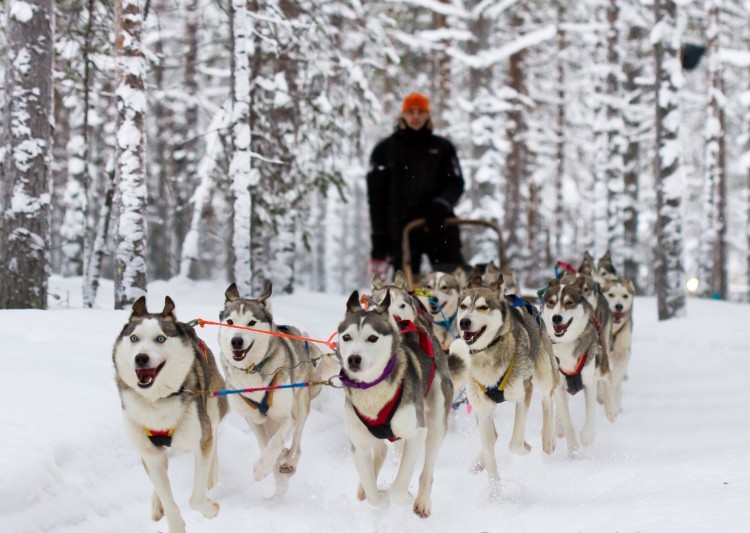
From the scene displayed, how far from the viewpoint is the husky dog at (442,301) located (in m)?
6.50

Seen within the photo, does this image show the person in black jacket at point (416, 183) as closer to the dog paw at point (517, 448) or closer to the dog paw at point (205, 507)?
the dog paw at point (517, 448)

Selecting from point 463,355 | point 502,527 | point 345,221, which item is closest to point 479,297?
point 463,355

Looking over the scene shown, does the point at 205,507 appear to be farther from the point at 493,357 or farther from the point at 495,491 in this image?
the point at 493,357

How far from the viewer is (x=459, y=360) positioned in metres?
4.69

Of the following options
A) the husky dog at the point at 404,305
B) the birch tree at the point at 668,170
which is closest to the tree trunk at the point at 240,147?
the husky dog at the point at 404,305

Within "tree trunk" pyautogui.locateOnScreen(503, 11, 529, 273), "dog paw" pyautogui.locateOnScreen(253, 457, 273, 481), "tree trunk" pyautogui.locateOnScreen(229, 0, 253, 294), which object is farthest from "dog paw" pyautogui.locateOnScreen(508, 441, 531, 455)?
"tree trunk" pyautogui.locateOnScreen(503, 11, 529, 273)

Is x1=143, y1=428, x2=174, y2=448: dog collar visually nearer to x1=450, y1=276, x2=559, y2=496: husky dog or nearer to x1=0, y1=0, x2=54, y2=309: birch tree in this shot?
x1=450, y1=276, x2=559, y2=496: husky dog

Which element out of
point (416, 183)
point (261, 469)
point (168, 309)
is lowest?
point (261, 469)

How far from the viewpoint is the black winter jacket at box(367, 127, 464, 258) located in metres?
7.72

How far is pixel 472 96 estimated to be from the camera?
55.2ft

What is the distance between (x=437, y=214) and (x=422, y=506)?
3.93m

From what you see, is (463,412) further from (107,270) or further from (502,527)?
(107,270)

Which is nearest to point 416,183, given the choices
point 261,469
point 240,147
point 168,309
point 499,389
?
point 240,147

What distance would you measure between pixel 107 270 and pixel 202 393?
2753 centimetres
